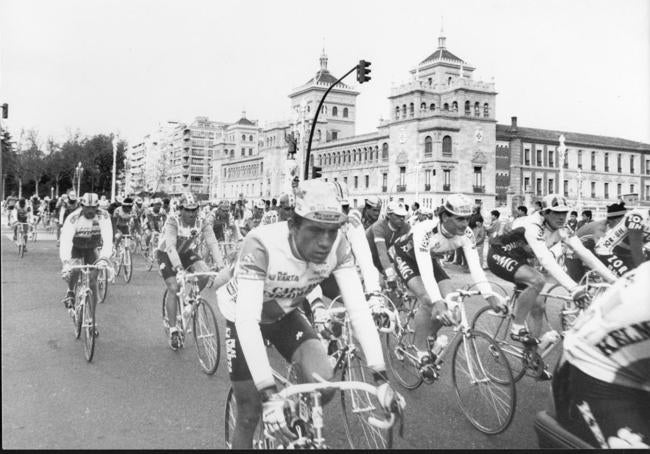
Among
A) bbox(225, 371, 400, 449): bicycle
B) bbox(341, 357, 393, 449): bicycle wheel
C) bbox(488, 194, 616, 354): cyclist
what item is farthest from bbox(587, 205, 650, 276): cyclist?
bbox(225, 371, 400, 449): bicycle

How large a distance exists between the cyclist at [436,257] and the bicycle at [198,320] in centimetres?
208

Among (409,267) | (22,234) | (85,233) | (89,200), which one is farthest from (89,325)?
(22,234)

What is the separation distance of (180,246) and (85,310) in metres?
1.37

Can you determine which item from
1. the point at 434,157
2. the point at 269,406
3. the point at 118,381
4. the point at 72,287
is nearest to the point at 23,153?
the point at 118,381

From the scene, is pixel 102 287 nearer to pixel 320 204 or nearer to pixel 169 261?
pixel 169 261

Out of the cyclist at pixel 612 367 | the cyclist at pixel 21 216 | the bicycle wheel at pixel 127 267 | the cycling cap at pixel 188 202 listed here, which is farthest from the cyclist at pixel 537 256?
the cyclist at pixel 21 216

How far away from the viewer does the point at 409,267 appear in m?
6.44

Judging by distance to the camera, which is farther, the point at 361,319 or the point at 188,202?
the point at 188,202

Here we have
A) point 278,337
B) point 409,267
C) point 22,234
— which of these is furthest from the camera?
point 22,234

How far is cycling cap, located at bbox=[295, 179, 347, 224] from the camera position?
304cm

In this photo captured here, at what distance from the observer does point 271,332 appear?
3645 mm

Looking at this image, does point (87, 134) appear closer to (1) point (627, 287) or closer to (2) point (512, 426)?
(2) point (512, 426)

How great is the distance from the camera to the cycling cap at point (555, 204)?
5.99 m

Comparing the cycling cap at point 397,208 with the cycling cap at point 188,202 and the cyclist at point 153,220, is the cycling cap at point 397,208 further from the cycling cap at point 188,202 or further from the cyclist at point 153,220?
the cyclist at point 153,220
